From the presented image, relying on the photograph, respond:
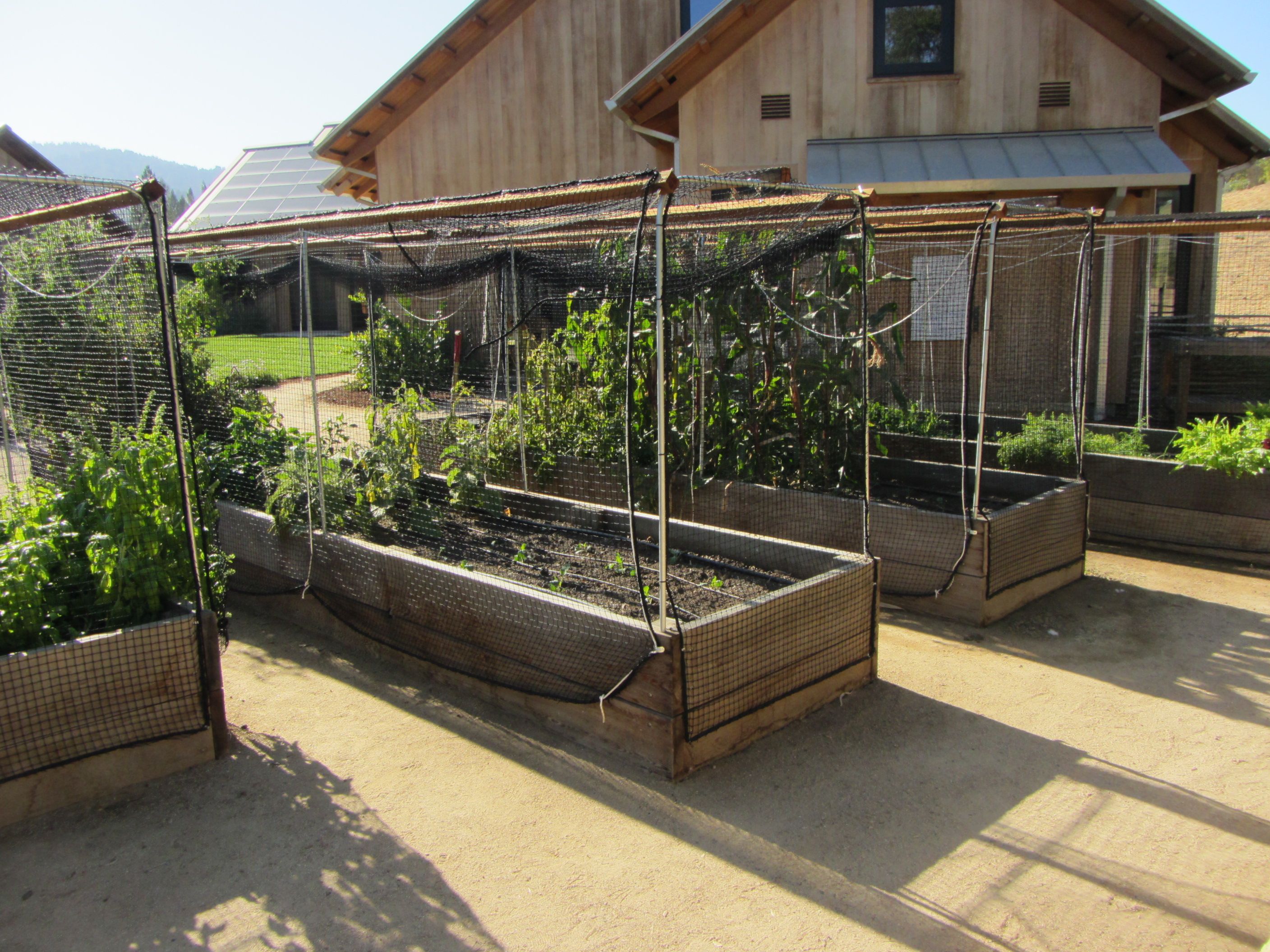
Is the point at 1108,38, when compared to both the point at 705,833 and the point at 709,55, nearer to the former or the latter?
the point at 709,55

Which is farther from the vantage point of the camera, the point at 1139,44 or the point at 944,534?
the point at 1139,44

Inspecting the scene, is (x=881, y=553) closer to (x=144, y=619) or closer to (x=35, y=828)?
(x=144, y=619)

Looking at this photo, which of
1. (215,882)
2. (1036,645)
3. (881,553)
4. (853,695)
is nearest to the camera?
(215,882)

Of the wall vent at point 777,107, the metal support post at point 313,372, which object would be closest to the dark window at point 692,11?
the wall vent at point 777,107

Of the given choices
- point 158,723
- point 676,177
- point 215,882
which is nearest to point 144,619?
point 158,723

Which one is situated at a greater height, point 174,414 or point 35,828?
point 174,414

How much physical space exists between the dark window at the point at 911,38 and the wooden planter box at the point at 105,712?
9.35 m

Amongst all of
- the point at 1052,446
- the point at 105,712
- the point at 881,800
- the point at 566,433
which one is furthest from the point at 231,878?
the point at 1052,446

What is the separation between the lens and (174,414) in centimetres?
361

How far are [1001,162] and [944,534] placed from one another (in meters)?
5.60

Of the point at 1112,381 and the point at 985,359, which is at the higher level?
the point at 985,359

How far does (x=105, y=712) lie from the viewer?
348cm

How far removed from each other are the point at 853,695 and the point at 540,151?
9.64 metres

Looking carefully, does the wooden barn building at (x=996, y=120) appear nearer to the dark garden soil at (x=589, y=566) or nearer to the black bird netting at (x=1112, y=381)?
the black bird netting at (x=1112, y=381)
